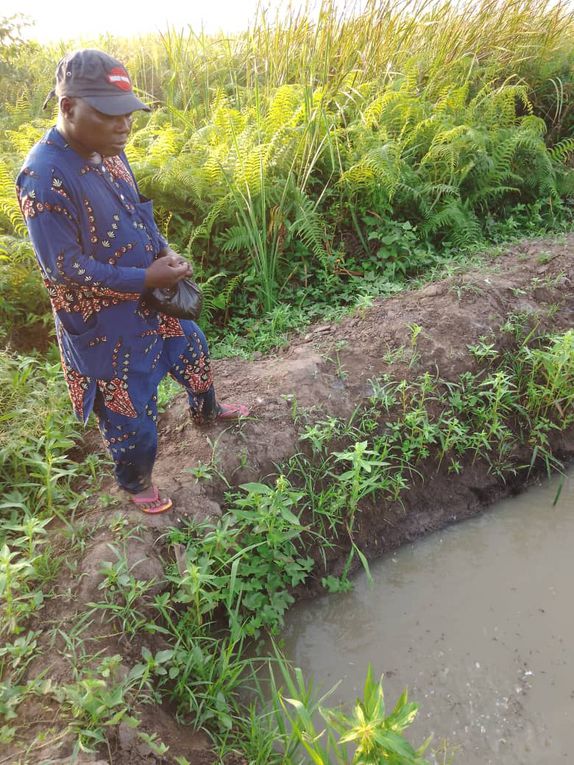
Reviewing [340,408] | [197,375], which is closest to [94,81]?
[197,375]

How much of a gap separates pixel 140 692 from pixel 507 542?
1.80 m

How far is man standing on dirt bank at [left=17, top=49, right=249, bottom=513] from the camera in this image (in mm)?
1471

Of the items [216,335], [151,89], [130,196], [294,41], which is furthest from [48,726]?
[151,89]

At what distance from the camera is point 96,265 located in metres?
1.58

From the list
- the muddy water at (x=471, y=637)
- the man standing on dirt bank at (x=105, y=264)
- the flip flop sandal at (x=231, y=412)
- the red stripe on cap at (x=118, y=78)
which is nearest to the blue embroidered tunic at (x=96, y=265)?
the man standing on dirt bank at (x=105, y=264)

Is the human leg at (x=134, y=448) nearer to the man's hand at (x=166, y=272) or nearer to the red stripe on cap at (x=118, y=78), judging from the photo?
the man's hand at (x=166, y=272)

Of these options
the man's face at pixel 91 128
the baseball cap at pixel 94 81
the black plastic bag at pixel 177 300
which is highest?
the baseball cap at pixel 94 81

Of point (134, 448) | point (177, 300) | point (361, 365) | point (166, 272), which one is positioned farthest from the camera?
point (361, 365)

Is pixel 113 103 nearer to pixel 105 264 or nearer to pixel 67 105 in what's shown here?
pixel 67 105

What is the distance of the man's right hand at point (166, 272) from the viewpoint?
67.2 inches

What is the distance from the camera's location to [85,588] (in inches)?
72.9

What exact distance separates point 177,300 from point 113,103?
2.04ft

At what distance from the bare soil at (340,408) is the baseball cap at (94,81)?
143 cm

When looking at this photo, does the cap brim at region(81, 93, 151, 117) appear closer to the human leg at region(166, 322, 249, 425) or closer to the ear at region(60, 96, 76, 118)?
the ear at region(60, 96, 76, 118)
